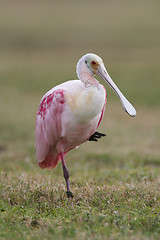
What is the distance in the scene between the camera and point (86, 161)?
356 inches

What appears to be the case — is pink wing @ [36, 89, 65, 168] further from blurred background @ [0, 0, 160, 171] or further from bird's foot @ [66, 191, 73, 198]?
blurred background @ [0, 0, 160, 171]

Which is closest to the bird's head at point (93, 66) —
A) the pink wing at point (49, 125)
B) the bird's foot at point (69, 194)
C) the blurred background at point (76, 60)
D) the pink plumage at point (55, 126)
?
the pink plumage at point (55, 126)

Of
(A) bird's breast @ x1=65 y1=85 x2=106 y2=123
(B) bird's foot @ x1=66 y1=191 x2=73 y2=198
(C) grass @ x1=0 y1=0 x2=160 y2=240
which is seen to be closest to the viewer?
(C) grass @ x1=0 y1=0 x2=160 y2=240

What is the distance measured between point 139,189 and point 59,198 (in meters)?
1.00

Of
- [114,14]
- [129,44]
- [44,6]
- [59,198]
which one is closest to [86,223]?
[59,198]

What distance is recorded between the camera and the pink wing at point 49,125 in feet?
16.8

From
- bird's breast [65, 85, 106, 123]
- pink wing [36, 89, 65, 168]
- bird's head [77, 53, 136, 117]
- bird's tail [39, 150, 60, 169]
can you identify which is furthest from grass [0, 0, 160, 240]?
bird's head [77, 53, 136, 117]

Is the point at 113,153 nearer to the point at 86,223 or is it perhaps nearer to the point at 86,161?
the point at 86,161

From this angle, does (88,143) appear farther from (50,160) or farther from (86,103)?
(86,103)

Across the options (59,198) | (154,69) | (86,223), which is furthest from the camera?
(154,69)

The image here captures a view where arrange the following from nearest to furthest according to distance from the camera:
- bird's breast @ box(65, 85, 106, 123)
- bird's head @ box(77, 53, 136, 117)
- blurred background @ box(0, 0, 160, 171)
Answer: bird's breast @ box(65, 85, 106, 123) → bird's head @ box(77, 53, 136, 117) → blurred background @ box(0, 0, 160, 171)

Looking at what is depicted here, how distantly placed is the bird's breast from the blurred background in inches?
135

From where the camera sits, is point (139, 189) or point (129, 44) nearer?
point (139, 189)

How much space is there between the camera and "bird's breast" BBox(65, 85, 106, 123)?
4.77m
